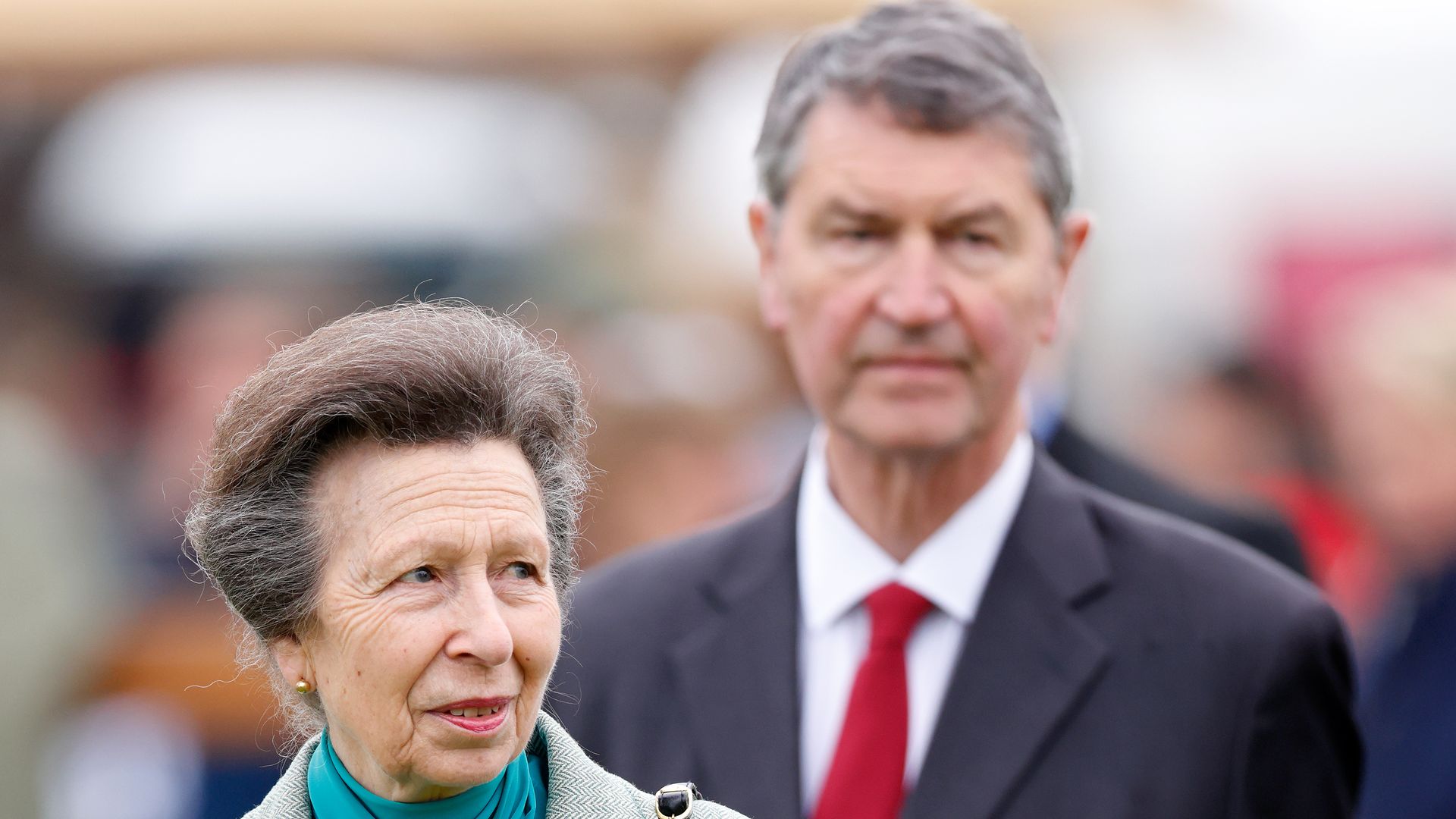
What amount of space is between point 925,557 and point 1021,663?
11.2 inches

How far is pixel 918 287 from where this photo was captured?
3.44m

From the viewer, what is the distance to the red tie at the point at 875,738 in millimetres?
3240

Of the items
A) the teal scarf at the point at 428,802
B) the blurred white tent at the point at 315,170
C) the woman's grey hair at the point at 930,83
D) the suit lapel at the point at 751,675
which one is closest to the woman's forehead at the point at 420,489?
the teal scarf at the point at 428,802

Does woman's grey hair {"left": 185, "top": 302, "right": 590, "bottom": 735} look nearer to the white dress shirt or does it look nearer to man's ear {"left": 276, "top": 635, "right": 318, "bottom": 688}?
man's ear {"left": 276, "top": 635, "right": 318, "bottom": 688}

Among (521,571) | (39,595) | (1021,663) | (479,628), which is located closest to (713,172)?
(39,595)

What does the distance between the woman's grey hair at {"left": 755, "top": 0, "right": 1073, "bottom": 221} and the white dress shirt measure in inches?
22.8

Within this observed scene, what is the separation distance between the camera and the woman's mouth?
8.02ft

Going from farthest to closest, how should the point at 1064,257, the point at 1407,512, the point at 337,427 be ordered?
the point at 1407,512, the point at 1064,257, the point at 337,427

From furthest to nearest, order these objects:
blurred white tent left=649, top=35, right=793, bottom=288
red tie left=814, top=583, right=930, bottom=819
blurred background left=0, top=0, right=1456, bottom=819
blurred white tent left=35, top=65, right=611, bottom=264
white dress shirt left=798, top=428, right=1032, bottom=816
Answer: blurred white tent left=35, top=65, right=611, bottom=264 → blurred white tent left=649, top=35, right=793, bottom=288 → blurred background left=0, top=0, right=1456, bottom=819 → white dress shirt left=798, top=428, right=1032, bottom=816 → red tie left=814, top=583, right=930, bottom=819

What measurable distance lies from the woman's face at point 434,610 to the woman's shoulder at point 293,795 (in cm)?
22

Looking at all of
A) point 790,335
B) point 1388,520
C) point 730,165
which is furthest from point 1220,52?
point 790,335

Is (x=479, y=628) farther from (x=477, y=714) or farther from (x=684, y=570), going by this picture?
(x=684, y=570)

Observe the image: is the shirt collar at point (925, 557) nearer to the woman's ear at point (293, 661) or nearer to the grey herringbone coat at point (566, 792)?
the grey herringbone coat at point (566, 792)

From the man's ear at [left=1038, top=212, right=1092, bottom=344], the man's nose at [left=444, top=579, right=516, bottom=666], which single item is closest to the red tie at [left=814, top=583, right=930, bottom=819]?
the man's ear at [left=1038, top=212, right=1092, bottom=344]
